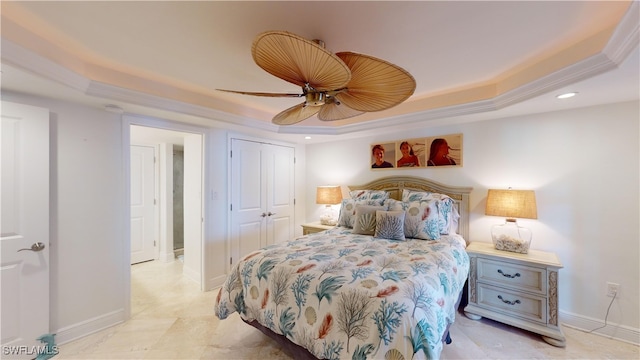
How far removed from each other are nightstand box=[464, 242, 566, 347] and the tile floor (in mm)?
120

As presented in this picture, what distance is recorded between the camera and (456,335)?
7.30 ft

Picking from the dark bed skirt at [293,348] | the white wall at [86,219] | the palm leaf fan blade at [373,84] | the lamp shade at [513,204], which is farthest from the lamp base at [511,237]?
the white wall at [86,219]

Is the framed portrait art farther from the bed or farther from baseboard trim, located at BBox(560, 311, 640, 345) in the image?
baseboard trim, located at BBox(560, 311, 640, 345)

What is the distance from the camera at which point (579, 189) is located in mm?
2344

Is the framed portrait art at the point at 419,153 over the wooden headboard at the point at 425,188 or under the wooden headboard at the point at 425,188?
over

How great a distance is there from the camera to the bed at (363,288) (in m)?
1.32

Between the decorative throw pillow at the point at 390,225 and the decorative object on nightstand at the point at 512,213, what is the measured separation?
3.06 feet

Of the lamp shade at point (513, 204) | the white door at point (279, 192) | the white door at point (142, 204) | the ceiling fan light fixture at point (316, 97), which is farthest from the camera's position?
the white door at point (142, 204)

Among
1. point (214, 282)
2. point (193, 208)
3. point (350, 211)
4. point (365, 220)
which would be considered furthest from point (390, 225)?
point (193, 208)

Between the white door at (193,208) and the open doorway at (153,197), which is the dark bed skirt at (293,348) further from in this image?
the open doorway at (153,197)

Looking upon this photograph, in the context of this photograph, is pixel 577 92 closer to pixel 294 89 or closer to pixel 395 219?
pixel 395 219

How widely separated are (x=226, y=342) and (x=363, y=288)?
4.95 feet

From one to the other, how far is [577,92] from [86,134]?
428cm

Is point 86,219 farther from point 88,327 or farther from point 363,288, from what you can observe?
point 363,288
